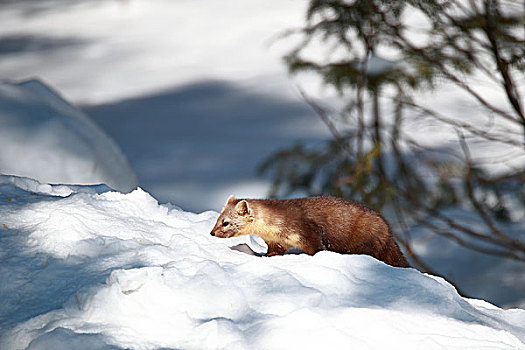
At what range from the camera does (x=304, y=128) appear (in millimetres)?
6852

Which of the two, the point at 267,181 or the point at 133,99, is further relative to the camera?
the point at 133,99

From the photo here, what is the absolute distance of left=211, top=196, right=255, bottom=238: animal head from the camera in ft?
8.49

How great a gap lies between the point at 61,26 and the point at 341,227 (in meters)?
7.67

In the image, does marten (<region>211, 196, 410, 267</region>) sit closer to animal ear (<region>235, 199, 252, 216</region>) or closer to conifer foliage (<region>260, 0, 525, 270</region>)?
animal ear (<region>235, 199, 252, 216</region>)

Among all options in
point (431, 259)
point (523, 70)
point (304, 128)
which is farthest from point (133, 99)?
point (523, 70)

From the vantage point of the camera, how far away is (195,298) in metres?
1.72

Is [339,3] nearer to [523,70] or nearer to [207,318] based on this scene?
[523,70]

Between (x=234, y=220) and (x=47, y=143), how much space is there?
146cm

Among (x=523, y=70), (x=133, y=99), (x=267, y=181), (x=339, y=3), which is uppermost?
(x=339, y=3)

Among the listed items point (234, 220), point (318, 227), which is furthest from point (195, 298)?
point (318, 227)

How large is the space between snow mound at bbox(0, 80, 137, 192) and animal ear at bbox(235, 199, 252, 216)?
127cm

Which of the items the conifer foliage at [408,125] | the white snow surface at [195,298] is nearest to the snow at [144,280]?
the white snow surface at [195,298]

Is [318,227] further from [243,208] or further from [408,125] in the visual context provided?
[408,125]

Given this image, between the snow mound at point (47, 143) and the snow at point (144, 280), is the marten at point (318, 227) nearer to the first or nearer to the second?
the snow at point (144, 280)
